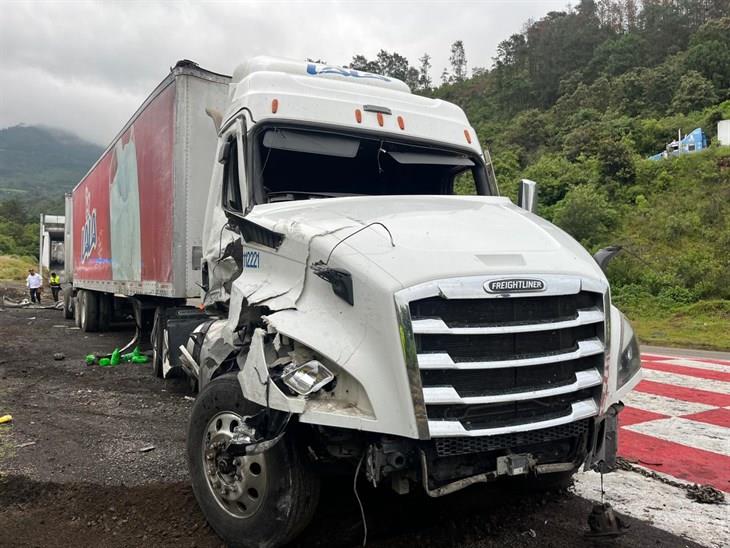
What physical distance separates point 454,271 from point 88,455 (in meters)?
3.84

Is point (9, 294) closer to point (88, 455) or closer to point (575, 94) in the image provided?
point (88, 455)

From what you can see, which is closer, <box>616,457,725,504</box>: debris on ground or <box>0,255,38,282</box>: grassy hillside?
<box>616,457,725,504</box>: debris on ground

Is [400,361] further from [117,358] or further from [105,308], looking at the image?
[105,308]

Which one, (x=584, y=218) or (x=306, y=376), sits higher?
(x=584, y=218)

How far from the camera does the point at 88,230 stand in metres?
12.5

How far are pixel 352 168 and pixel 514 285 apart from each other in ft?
7.20

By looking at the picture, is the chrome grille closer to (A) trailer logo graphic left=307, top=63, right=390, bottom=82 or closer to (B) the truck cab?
(B) the truck cab

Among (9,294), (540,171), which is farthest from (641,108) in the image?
(9,294)

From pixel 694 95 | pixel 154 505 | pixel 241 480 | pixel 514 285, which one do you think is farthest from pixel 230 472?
pixel 694 95

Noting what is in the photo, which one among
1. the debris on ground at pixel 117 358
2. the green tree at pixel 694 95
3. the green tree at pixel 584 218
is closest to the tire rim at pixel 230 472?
the debris on ground at pixel 117 358

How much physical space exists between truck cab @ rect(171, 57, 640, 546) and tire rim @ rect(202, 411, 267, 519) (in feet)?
0.03

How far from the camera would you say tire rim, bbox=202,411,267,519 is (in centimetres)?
302

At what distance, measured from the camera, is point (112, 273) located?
33.0ft

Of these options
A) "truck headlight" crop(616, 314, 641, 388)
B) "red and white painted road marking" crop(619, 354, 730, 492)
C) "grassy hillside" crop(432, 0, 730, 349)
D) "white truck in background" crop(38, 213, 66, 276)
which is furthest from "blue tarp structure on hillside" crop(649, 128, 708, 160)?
"truck headlight" crop(616, 314, 641, 388)
